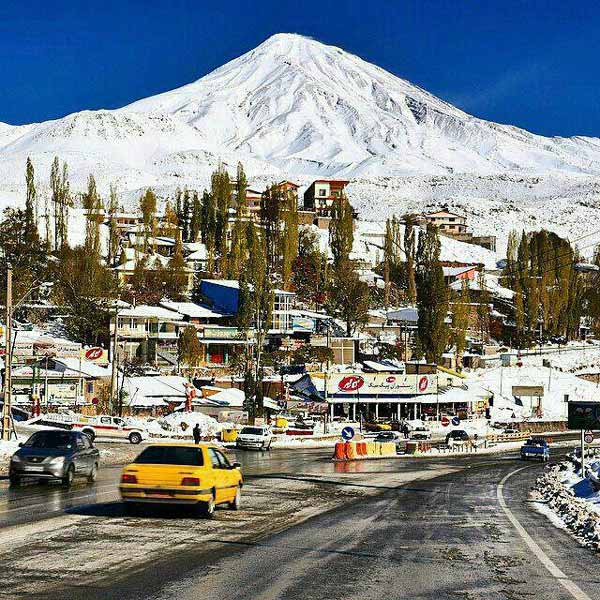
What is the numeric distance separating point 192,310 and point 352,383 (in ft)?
99.8

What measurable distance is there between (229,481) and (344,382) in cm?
6414

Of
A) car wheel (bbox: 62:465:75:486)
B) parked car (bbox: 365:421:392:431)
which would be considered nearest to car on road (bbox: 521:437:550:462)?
parked car (bbox: 365:421:392:431)

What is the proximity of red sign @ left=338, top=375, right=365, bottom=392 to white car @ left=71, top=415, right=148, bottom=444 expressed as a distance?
2756 centimetres

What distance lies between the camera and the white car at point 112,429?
2152 inches

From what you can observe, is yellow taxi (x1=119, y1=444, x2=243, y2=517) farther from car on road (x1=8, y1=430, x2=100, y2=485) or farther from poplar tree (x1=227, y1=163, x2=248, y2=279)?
poplar tree (x1=227, y1=163, x2=248, y2=279)

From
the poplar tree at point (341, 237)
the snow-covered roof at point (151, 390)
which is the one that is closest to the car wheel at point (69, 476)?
the snow-covered roof at point (151, 390)

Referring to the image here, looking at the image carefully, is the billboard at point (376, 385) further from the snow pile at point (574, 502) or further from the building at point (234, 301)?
the snow pile at point (574, 502)

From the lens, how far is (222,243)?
128 meters

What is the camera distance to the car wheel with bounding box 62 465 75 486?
24859mm

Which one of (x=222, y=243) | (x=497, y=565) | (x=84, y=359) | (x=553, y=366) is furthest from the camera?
(x=222, y=243)

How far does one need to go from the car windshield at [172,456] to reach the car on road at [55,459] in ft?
22.4

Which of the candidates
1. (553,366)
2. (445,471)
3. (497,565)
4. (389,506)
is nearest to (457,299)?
(553,366)

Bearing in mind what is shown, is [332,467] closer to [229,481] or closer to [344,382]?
[229,481]

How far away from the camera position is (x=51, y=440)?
2648 centimetres
